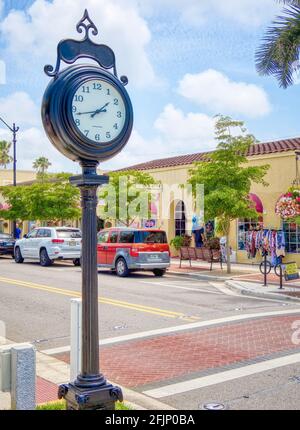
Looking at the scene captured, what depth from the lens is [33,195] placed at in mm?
31094

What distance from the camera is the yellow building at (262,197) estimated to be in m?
23.2

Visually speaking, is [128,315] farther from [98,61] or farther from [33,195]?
[33,195]

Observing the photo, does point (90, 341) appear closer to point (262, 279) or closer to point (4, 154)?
point (262, 279)

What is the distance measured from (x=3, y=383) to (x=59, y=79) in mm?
2783

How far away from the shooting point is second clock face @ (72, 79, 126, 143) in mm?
4453

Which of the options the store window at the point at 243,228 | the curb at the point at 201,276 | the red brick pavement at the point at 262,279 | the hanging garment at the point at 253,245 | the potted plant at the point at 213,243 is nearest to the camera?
the red brick pavement at the point at 262,279

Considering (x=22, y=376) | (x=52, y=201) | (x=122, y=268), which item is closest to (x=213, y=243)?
(x=122, y=268)

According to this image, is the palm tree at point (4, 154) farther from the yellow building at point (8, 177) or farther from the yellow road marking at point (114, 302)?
the yellow road marking at point (114, 302)

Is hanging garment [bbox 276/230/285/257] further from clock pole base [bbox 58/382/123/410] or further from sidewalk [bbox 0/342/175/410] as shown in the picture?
clock pole base [bbox 58/382/123/410]

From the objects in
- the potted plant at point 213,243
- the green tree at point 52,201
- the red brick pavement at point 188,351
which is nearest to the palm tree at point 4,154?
the green tree at point 52,201

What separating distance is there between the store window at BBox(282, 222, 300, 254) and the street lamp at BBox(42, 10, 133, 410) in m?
19.3

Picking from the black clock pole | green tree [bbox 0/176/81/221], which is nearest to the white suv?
green tree [bbox 0/176/81/221]

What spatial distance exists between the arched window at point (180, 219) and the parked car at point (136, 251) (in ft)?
30.7
